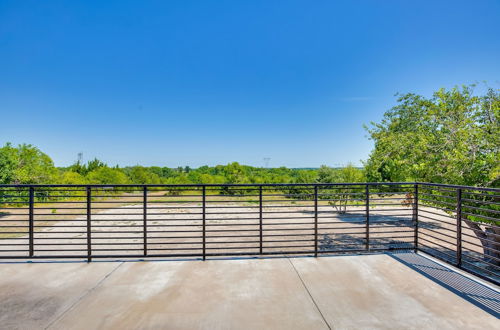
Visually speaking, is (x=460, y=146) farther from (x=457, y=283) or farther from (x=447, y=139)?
(x=457, y=283)

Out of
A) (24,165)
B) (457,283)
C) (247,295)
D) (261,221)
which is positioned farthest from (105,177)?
(457,283)

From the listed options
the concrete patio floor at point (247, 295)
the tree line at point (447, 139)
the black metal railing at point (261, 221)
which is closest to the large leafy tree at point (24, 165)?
the black metal railing at point (261, 221)

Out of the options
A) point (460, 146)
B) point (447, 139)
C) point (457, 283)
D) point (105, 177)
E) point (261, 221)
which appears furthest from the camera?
point (105, 177)

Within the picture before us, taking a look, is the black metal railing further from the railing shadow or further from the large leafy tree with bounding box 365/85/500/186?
the large leafy tree with bounding box 365/85/500/186

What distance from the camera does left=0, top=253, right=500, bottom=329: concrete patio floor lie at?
1679 mm

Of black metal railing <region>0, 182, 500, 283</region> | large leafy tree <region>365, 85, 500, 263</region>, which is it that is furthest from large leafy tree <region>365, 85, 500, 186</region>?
black metal railing <region>0, 182, 500, 283</region>

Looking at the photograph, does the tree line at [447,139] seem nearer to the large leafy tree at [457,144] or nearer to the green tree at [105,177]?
the large leafy tree at [457,144]

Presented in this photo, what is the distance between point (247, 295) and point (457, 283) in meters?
2.08

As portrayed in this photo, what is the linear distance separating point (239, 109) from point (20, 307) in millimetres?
23182

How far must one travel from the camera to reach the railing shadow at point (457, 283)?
1.89 meters

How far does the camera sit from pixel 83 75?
52.9 ft

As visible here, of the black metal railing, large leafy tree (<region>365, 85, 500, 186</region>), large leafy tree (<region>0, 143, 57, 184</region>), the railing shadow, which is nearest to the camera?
the railing shadow

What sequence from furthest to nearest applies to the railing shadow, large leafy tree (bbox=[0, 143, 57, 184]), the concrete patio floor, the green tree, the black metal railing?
1. the green tree
2. large leafy tree (bbox=[0, 143, 57, 184])
3. the black metal railing
4. the railing shadow
5. the concrete patio floor

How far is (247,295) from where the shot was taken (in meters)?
2.05
